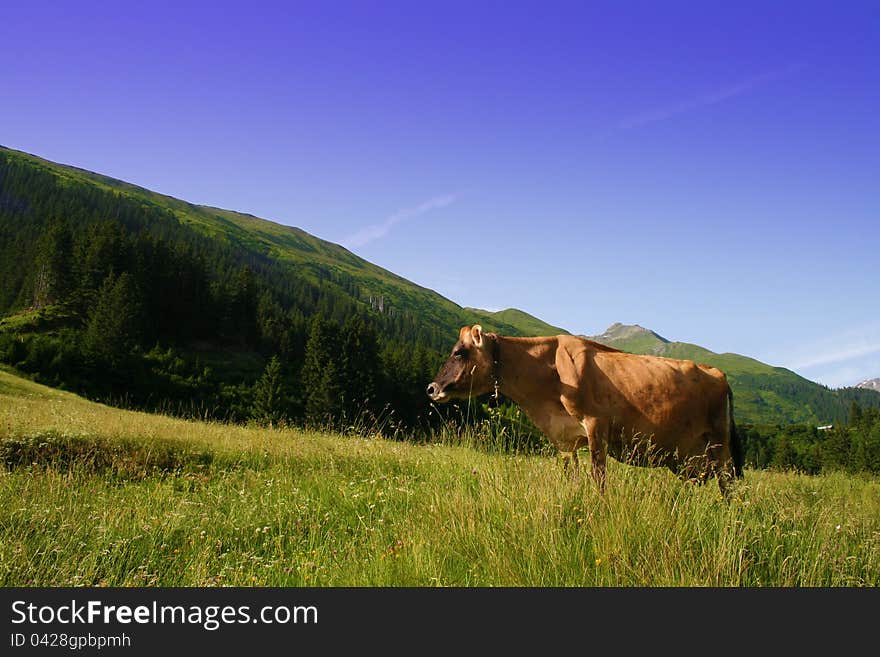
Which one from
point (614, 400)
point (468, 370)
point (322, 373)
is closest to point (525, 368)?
point (468, 370)

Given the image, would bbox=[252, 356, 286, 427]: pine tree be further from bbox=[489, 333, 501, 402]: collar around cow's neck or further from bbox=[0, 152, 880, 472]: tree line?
bbox=[489, 333, 501, 402]: collar around cow's neck

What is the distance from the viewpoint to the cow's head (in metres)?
7.59

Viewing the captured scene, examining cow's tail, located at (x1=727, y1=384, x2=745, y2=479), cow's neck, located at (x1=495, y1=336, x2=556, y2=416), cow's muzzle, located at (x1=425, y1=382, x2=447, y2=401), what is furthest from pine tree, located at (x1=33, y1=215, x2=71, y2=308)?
cow's tail, located at (x1=727, y1=384, x2=745, y2=479)

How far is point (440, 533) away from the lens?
17.8ft

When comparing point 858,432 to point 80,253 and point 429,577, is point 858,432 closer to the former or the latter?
point 429,577

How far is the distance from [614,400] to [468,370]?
1.88 meters

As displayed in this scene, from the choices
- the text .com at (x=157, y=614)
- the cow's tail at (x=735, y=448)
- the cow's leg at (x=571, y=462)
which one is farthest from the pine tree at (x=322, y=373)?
the text .com at (x=157, y=614)

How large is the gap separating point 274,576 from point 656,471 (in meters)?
4.26

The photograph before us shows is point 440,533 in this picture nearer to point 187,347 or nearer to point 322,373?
point 322,373

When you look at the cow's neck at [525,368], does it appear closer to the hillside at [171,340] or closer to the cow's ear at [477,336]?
the cow's ear at [477,336]

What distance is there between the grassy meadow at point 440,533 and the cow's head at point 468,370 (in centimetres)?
99

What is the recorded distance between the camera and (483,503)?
5676 millimetres

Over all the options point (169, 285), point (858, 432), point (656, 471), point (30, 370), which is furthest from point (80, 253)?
point (858, 432)

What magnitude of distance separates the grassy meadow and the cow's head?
3.24 feet
